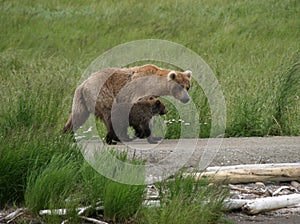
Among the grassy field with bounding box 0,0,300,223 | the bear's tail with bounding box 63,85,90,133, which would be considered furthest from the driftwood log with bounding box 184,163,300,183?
the bear's tail with bounding box 63,85,90,133

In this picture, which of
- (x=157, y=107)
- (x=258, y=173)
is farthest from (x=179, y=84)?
(x=258, y=173)

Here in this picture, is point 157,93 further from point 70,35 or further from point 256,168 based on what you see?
point 70,35

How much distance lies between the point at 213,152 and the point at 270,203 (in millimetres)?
1991

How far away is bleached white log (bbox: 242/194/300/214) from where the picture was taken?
7.64 m

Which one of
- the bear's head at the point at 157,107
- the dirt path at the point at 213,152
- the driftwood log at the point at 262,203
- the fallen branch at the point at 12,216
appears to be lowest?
A: the dirt path at the point at 213,152

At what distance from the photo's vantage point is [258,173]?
8.67 m

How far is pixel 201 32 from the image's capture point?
22.0m

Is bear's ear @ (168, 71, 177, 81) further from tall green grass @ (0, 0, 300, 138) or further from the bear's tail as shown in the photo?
tall green grass @ (0, 0, 300, 138)

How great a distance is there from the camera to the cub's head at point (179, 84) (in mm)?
10852

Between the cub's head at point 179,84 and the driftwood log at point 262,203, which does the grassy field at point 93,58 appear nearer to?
the cub's head at point 179,84

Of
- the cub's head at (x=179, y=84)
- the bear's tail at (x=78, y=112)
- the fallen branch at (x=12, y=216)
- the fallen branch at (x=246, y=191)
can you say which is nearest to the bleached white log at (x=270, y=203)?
the fallen branch at (x=246, y=191)

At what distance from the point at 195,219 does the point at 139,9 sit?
17539 mm

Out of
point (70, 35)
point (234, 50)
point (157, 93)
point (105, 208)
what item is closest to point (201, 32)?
point (234, 50)

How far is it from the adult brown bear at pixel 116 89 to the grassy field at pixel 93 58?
31 centimetres
